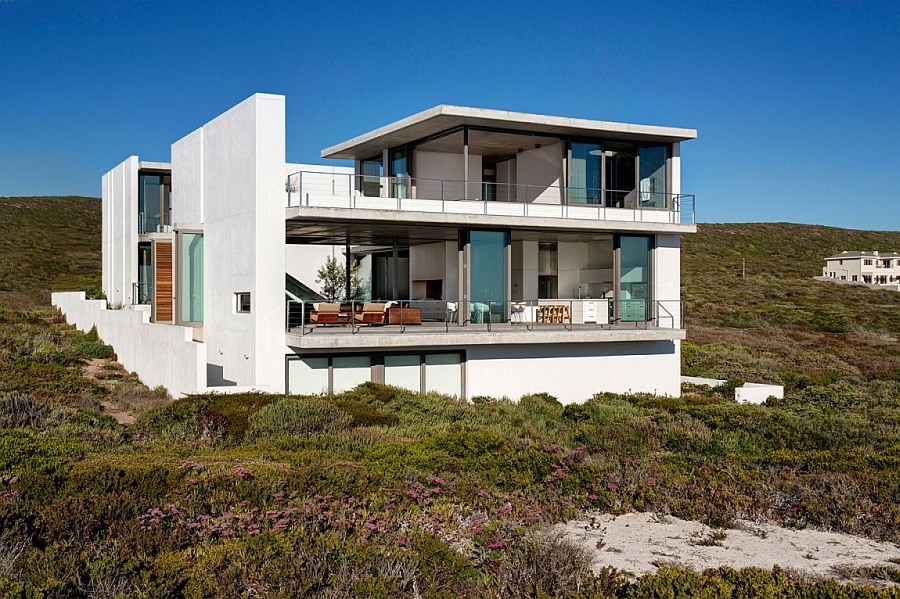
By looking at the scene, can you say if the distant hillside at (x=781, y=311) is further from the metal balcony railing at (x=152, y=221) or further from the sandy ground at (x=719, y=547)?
the metal balcony railing at (x=152, y=221)

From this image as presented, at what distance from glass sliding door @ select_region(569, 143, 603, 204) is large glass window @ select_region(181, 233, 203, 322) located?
1041 cm

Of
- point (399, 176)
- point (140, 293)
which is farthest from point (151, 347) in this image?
point (140, 293)

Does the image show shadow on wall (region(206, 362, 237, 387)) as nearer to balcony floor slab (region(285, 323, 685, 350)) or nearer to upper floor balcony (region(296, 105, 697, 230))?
balcony floor slab (region(285, 323, 685, 350))

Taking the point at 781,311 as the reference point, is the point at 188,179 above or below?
above

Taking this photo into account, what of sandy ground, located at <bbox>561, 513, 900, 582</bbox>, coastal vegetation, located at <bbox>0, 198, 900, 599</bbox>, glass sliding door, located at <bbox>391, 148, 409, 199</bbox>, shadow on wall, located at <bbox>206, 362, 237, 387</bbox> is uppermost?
glass sliding door, located at <bbox>391, 148, 409, 199</bbox>

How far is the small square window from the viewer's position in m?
20.4

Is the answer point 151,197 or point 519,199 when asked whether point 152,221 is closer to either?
point 151,197

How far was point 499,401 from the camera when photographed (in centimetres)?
2081

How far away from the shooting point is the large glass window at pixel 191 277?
24141mm

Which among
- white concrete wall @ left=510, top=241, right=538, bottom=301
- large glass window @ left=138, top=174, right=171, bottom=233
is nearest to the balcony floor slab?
white concrete wall @ left=510, top=241, right=538, bottom=301

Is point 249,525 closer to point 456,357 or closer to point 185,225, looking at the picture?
point 456,357

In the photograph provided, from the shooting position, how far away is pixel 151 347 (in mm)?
22703

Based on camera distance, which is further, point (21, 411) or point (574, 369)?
point (574, 369)

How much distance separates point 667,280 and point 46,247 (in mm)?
51820
